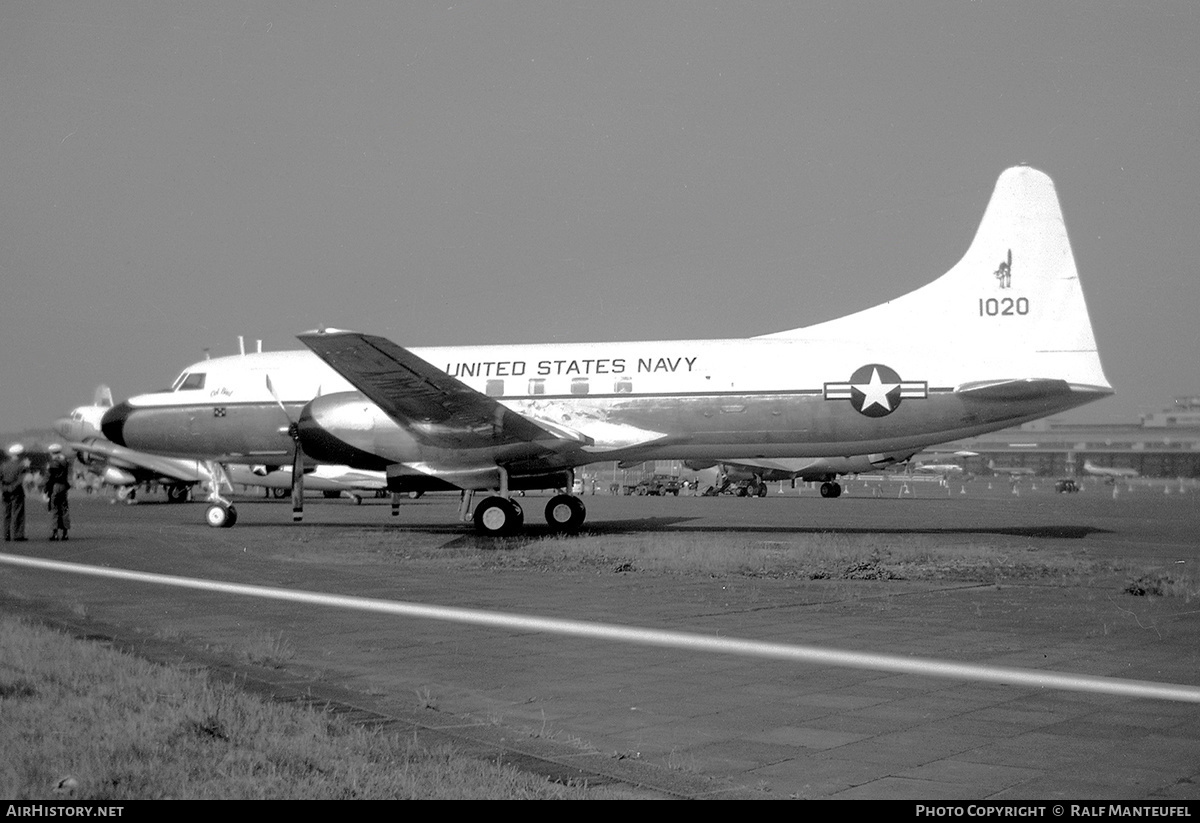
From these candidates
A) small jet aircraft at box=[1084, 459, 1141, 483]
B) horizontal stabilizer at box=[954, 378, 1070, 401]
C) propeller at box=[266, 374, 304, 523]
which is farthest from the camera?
small jet aircraft at box=[1084, 459, 1141, 483]

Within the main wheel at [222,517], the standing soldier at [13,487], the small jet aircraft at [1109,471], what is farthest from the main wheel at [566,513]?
the small jet aircraft at [1109,471]

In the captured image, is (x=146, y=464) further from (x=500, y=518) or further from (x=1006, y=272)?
(x=1006, y=272)

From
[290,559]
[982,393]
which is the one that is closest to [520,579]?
[290,559]

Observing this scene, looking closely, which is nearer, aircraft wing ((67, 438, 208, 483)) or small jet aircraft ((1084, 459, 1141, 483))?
aircraft wing ((67, 438, 208, 483))

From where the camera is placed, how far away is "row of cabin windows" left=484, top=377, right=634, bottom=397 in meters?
21.4

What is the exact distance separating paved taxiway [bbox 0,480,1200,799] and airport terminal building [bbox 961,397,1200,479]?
60.7 m

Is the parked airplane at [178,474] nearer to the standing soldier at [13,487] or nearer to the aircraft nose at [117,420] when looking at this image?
the aircraft nose at [117,420]

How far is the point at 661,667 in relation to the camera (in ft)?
25.6

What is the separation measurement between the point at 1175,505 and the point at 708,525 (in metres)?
21.3

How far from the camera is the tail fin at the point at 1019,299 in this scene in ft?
65.3

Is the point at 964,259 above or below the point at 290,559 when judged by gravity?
above

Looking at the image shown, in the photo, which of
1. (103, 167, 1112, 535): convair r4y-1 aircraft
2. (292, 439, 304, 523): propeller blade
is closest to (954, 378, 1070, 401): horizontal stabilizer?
(103, 167, 1112, 535): convair r4y-1 aircraft

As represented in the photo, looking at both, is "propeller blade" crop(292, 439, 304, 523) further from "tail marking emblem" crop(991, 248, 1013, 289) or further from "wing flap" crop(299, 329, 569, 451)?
"tail marking emblem" crop(991, 248, 1013, 289)

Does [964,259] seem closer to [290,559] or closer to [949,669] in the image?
[290,559]
